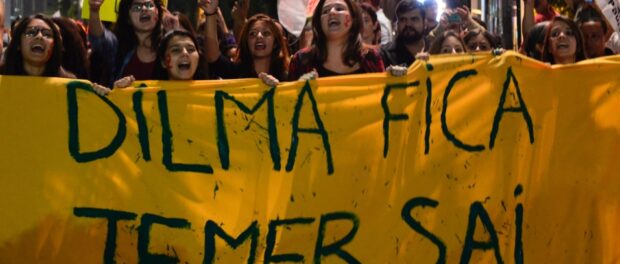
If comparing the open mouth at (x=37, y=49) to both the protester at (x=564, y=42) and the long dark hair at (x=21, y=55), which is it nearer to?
the long dark hair at (x=21, y=55)

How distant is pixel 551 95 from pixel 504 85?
0.26 metres

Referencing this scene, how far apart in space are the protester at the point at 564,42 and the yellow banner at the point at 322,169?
0.40 meters

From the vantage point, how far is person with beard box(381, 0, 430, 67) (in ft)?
23.7

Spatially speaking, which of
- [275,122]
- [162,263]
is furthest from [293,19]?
[162,263]

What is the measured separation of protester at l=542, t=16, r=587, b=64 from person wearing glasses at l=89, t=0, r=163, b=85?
222 centimetres

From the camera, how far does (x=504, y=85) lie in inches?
241

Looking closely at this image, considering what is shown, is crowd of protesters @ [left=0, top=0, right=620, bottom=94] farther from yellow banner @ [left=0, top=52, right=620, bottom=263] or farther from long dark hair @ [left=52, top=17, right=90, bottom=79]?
yellow banner @ [left=0, top=52, right=620, bottom=263]

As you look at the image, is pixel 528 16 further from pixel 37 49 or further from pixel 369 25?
pixel 37 49

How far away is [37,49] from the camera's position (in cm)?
607

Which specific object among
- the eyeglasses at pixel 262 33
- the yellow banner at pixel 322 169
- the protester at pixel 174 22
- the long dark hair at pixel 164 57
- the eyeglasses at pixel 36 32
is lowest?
the yellow banner at pixel 322 169

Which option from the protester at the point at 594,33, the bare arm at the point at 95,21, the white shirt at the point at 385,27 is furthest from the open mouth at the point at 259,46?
the protester at the point at 594,33

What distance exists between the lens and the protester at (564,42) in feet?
21.6

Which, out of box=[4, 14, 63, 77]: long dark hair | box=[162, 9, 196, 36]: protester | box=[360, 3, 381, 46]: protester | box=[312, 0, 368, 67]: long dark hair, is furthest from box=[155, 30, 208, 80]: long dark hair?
box=[360, 3, 381, 46]: protester

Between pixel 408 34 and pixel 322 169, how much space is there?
67.0 inches
